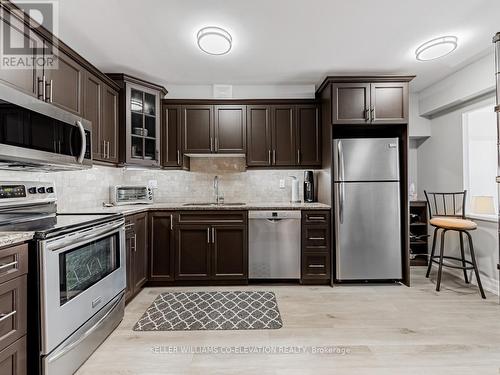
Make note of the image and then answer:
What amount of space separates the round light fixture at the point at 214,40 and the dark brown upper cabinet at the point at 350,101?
4.43ft

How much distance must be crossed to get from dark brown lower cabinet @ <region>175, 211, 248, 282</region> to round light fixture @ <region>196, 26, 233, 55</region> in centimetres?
171

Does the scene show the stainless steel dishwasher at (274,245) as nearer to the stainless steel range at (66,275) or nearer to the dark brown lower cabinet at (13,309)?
the stainless steel range at (66,275)

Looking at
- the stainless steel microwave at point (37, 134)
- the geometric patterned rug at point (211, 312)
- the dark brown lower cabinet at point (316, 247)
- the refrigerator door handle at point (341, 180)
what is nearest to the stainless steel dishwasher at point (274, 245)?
the dark brown lower cabinet at point (316, 247)

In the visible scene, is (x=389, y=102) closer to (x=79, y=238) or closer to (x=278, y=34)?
(x=278, y=34)

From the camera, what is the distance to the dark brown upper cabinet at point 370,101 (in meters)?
3.21

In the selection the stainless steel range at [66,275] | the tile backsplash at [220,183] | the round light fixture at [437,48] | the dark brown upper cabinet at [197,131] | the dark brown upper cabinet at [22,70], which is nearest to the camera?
the stainless steel range at [66,275]

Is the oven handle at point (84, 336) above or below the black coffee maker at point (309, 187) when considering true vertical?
below

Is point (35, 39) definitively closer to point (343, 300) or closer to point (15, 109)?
point (15, 109)

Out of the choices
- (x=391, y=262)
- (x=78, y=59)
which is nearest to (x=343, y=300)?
(x=391, y=262)

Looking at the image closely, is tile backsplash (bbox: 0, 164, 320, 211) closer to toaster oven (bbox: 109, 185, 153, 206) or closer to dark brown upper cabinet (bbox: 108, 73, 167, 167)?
toaster oven (bbox: 109, 185, 153, 206)

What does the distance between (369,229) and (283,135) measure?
61.1 inches

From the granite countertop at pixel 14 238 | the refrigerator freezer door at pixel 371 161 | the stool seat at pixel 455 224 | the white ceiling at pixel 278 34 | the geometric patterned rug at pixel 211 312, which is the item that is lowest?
the geometric patterned rug at pixel 211 312

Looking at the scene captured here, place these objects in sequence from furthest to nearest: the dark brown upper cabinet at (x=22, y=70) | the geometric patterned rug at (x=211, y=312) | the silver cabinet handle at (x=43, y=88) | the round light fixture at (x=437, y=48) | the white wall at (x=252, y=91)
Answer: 1. the white wall at (x=252, y=91)
2. the round light fixture at (x=437, y=48)
3. the geometric patterned rug at (x=211, y=312)
4. the silver cabinet handle at (x=43, y=88)
5. the dark brown upper cabinet at (x=22, y=70)

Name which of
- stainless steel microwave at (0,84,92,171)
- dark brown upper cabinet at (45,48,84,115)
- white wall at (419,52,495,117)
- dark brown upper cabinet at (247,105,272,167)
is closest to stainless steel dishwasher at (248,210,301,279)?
dark brown upper cabinet at (247,105,272,167)
